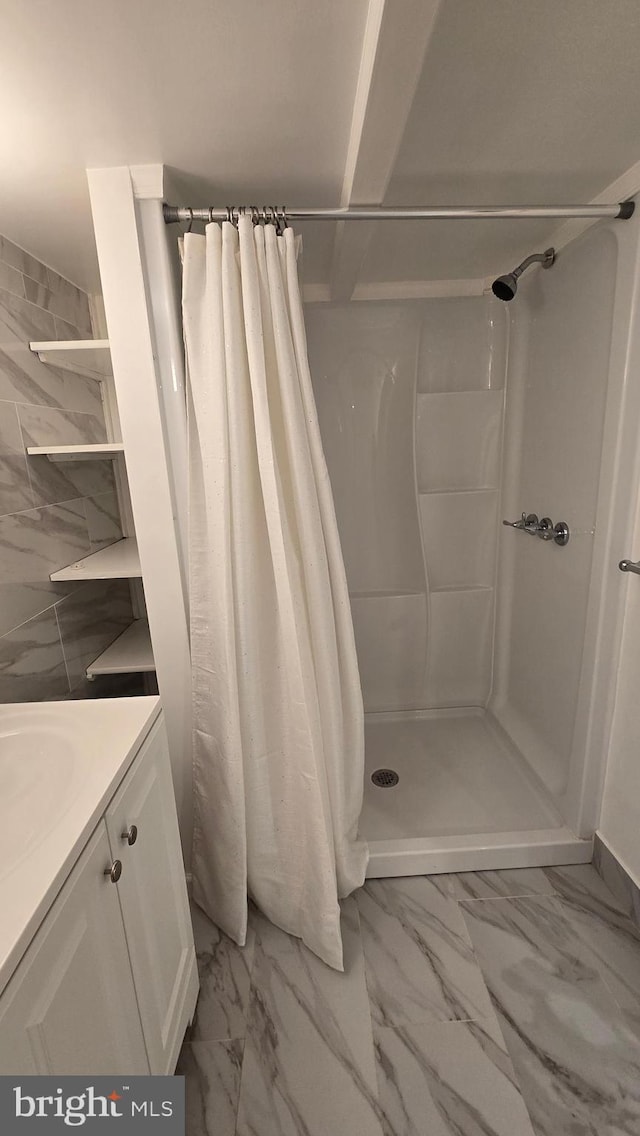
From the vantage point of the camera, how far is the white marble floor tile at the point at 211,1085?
1.00 metres

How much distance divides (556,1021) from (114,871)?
114 cm

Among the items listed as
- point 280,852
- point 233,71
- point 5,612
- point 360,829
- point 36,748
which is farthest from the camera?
point 360,829

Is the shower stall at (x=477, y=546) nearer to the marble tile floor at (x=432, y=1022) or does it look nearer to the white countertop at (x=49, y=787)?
the marble tile floor at (x=432, y=1022)

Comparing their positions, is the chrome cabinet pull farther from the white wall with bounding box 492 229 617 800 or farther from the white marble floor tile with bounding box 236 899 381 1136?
the white marble floor tile with bounding box 236 899 381 1136

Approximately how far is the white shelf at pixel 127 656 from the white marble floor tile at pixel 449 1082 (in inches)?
44.8

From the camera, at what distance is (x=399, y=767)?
1996 mm

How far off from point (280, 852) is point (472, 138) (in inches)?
71.7

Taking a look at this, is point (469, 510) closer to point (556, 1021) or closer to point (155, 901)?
point (556, 1021)

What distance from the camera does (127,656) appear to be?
164 cm

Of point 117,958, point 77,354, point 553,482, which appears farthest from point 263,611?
point 553,482

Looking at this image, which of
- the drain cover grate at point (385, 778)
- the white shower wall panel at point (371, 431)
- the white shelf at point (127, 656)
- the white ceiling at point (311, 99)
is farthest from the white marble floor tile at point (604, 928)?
the white ceiling at point (311, 99)

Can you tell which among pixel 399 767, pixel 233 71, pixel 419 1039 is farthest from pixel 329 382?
pixel 419 1039

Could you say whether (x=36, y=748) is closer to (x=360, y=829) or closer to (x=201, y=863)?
(x=201, y=863)

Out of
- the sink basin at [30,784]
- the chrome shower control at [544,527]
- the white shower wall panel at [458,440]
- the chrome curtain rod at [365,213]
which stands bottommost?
the sink basin at [30,784]
